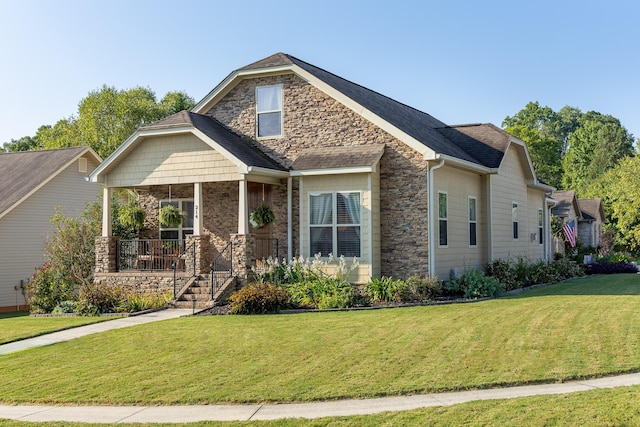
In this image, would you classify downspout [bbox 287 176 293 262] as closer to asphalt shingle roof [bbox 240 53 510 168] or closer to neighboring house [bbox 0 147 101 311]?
asphalt shingle roof [bbox 240 53 510 168]

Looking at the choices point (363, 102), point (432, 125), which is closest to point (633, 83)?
point (432, 125)

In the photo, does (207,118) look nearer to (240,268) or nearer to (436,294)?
(240,268)

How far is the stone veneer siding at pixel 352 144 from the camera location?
59.6 feet

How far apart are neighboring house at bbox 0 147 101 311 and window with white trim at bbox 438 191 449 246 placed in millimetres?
14273

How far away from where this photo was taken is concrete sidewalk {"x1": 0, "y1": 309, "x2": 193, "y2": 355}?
1279 centimetres

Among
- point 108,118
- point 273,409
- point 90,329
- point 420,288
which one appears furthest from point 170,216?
point 108,118

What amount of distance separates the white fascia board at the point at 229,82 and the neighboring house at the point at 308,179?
0.04 metres

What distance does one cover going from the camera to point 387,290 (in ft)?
55.7

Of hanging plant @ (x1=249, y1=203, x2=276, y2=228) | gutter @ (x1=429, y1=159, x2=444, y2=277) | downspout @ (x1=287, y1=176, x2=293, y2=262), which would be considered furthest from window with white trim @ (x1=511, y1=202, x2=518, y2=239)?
hanging plant @ (x1=249, y1=203, x2=276, y2=228)

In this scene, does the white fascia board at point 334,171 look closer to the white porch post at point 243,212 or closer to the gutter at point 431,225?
the white porch post at point 243,212

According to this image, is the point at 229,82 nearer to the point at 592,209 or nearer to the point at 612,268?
the point at 612,268

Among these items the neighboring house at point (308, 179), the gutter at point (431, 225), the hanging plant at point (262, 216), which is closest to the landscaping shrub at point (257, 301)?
the neighboring house at point (308, 179)

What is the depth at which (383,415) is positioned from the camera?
7.12m

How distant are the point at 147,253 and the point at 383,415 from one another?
1546 cm
